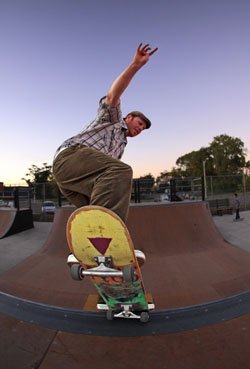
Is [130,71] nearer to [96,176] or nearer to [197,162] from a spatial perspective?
[96,176]

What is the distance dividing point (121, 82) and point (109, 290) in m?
1.81

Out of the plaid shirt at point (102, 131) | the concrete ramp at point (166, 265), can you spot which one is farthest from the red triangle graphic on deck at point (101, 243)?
the concrete ramp at point (166, 265)

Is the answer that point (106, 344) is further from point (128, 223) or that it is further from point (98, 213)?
point (128, 223)

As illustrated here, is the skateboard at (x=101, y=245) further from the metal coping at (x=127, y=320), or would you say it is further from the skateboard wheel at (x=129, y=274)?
the metal coping at (x=127, y=320)

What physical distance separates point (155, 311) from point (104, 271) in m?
1.26

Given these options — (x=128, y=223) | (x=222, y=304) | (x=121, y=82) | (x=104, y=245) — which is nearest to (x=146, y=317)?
(x=222, y=304)

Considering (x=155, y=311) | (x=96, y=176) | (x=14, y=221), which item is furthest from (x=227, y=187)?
(x=96, y=176)

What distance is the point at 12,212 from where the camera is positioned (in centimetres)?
754

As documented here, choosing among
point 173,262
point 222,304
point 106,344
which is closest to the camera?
point 106,344

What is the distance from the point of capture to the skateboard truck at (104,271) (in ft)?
4.69

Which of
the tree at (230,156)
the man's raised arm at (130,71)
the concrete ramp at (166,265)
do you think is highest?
the tree at (230,156)

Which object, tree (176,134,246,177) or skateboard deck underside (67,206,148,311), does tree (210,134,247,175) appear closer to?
tree (176,134,246,177)

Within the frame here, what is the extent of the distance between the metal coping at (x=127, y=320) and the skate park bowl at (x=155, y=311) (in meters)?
0.01

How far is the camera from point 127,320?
2195mm
